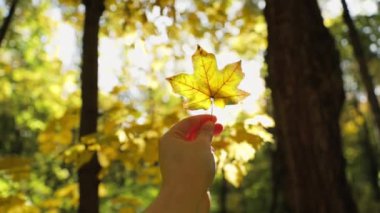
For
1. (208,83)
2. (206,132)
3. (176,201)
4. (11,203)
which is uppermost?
(208,83)

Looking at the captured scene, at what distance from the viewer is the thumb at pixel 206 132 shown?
2.86 ft

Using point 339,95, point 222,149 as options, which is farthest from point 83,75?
point 339,95

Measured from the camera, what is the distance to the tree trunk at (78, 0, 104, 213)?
2.09 m

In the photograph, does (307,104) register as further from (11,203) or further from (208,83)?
(11,203)

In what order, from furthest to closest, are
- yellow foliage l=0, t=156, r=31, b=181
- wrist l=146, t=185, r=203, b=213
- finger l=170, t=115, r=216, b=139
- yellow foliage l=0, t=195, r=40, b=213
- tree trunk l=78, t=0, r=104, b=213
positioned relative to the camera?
tree trunk l=78, t=0, r=104, b=213, yellow foliage l=0, t=195, r=40, b=213, yellow foliage l=0, t=156, r=31, b=181, finger l=170, t=115, r=216, b=139, wrist l=146, t=185, r=203, b=213

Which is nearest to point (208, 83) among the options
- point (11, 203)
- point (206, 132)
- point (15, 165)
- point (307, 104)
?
point (206, 132)

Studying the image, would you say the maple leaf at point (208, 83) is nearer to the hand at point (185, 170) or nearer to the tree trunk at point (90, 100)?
the hand at point (185, 170)

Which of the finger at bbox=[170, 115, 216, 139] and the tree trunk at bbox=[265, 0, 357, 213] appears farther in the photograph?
the tree trunk at bbox=[265, 0, 357, 213]

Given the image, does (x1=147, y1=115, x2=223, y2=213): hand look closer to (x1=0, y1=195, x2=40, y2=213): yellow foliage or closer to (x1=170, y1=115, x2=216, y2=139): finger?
(x1=170, y1=115, x2=216, y2=139): finger

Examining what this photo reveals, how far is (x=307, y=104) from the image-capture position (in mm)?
1603

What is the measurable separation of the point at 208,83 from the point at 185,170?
193 mm

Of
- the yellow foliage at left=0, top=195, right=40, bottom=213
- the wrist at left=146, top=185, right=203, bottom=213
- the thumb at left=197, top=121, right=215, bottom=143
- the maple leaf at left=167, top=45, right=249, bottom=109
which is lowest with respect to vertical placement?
the yellow foliage at left=0, top=195, right=40, bottom=213

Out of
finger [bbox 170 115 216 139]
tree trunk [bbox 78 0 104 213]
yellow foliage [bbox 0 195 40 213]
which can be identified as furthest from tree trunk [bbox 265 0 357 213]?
yellow foliage [bbox 0 195 40 213]

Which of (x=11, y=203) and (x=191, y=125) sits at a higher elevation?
(x=191, y=125)
